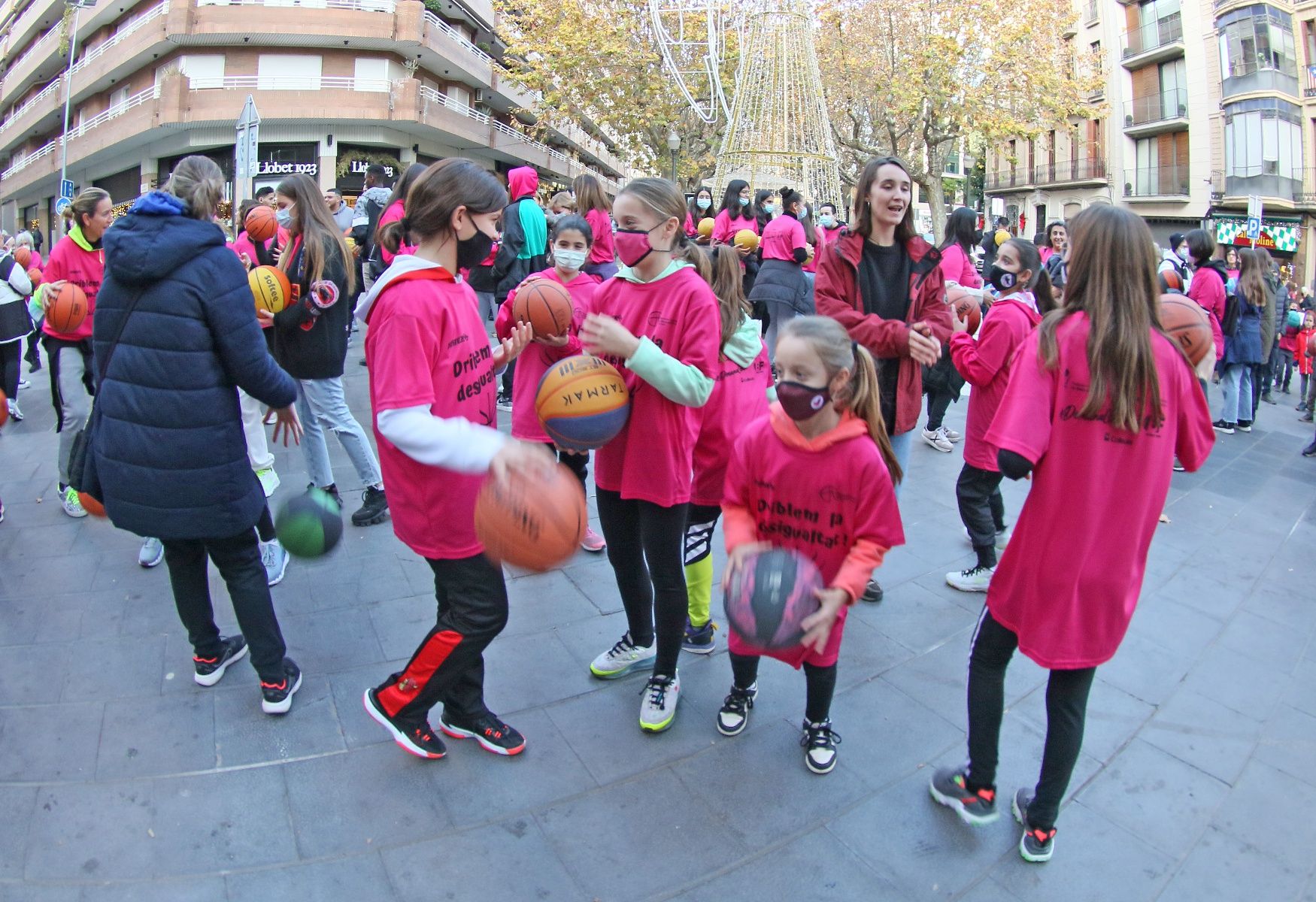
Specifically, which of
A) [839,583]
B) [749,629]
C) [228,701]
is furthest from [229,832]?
[839,583]

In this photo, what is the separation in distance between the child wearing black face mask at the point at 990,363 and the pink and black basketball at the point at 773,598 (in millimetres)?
2147

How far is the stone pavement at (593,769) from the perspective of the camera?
255cm

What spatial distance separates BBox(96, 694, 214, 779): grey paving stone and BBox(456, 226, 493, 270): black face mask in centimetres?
204

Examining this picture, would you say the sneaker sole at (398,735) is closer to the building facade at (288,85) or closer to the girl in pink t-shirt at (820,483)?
the girl in pink t-shirt at (820,483)

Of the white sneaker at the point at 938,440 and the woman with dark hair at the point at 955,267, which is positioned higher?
the woman with dark hair at the point at 955,267

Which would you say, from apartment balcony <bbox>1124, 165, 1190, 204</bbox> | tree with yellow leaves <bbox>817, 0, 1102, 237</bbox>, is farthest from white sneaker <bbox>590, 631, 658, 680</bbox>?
apartment balcony <bbox>1124, 165, 1190, 204</bbox>

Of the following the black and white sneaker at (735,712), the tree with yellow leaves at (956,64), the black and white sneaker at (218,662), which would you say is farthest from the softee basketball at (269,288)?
the tree with yellow leaves at (956,64)

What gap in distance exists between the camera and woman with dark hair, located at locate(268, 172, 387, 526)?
4898 mm

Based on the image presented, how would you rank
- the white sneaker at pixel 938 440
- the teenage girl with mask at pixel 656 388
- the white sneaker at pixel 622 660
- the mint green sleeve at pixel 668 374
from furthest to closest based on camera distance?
1. the white sneaker at pixel 938 440
2. the white sneaker at pixel 622 660
3. the teenage girl with mask at pixel 656 388
4. the mint green sleeve at pixel 668 374

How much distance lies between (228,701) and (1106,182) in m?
45.7

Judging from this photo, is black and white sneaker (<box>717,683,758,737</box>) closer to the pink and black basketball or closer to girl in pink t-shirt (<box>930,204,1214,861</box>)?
the pink and black basketball

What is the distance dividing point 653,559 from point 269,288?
9.66 ft

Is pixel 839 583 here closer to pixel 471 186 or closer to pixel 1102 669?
pixel 471 186

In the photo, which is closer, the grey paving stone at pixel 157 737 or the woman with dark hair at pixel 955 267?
the grey paving stone at pixel 157 737
